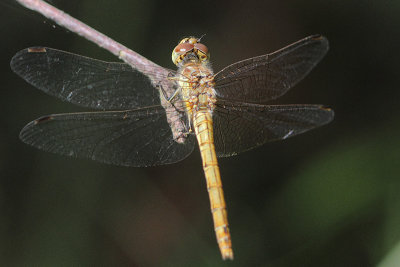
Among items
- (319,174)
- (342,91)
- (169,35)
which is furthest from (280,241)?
(169,35)

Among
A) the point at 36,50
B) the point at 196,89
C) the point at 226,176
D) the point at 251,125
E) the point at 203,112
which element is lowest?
the point at 226,176

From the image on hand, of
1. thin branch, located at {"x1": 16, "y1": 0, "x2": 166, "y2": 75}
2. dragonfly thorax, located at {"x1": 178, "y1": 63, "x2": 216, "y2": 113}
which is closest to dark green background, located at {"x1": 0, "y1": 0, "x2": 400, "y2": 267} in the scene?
thin branch, located at {"x1": 16, "y1": 0, "x2": 166, "y2": 75}

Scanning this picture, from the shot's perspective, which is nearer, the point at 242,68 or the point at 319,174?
the point at 242,68

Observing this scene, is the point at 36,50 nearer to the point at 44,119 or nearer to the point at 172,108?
the point at 44,119

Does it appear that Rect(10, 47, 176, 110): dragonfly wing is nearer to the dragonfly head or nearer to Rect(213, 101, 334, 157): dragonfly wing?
the dragonfly head

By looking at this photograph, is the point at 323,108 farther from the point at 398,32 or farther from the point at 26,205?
the point at 26,205

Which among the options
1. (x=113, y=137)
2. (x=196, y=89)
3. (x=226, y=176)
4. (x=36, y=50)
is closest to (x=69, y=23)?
(x=36, y=50)

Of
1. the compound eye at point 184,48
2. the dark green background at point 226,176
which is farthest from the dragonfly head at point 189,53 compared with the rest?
the dark green background at point 226,176
